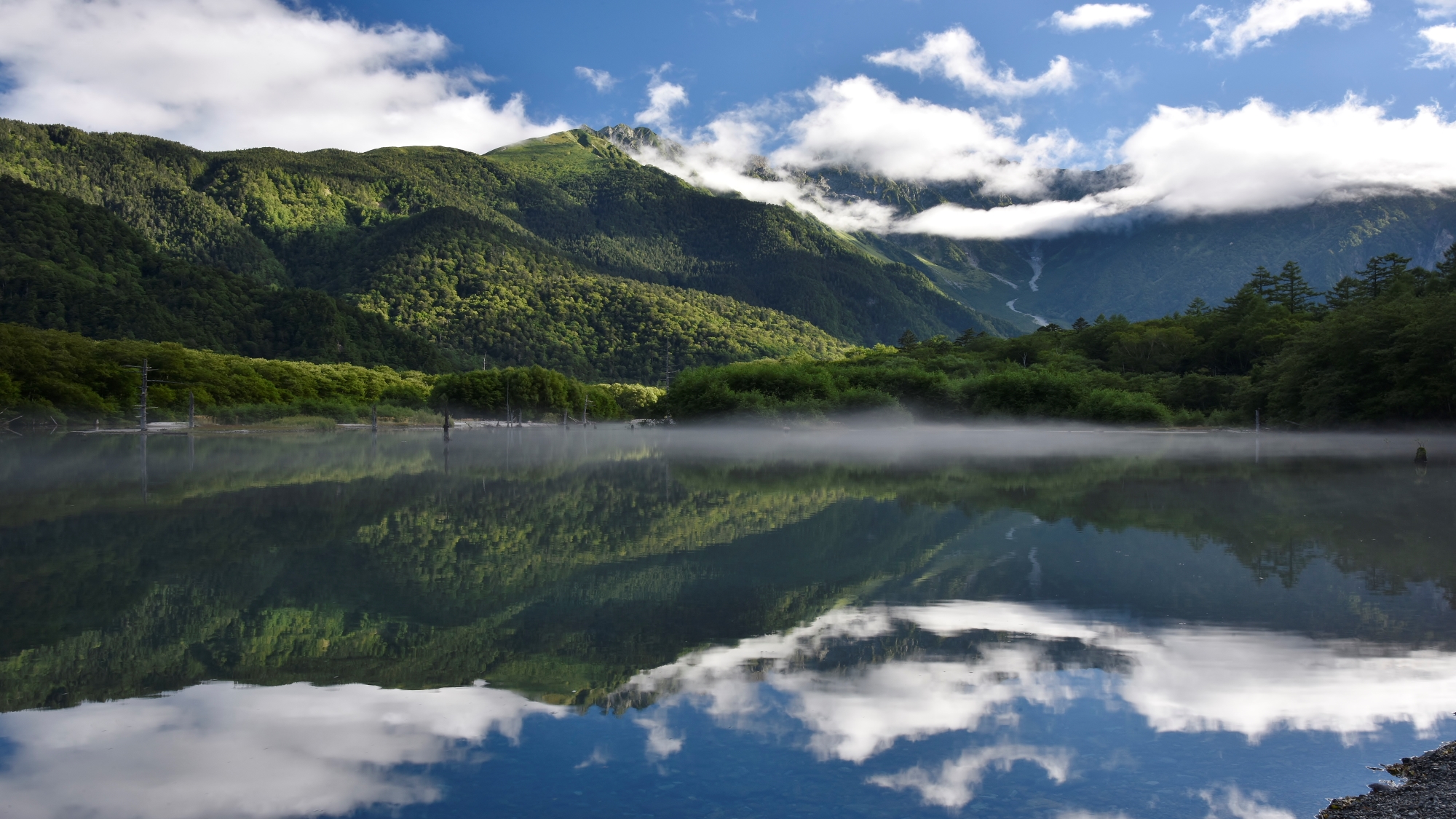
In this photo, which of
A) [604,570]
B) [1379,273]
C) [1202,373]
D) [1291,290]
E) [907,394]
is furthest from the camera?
[1291,290]

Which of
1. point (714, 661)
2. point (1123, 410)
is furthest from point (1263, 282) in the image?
point (714, 661)

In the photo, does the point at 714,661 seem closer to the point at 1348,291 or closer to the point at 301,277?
the point at 1348,291

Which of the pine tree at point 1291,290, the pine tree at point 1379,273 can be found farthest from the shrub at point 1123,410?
the pine tree at point 1291,290

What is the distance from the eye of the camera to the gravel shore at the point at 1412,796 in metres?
3.79

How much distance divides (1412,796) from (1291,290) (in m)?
89.8

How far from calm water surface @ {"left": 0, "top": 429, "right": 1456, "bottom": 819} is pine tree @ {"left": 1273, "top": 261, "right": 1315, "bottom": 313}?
254 ft

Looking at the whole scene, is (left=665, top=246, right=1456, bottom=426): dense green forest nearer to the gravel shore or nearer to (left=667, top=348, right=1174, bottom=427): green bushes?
(left=667, top=348, right=1174, bottom=427): green bushes

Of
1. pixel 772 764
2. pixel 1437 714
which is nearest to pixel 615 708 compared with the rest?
pixel 772 764

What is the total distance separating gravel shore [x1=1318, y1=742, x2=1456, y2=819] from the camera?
12.4ft

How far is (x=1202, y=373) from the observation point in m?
65.6

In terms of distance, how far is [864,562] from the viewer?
9.59 m

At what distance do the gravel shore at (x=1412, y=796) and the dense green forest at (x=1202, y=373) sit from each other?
1695 inches

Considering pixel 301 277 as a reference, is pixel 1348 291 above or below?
below

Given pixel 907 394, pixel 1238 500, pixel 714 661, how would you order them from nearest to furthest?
pixel 714 661, pixel 1238 500, pixel 907 394
